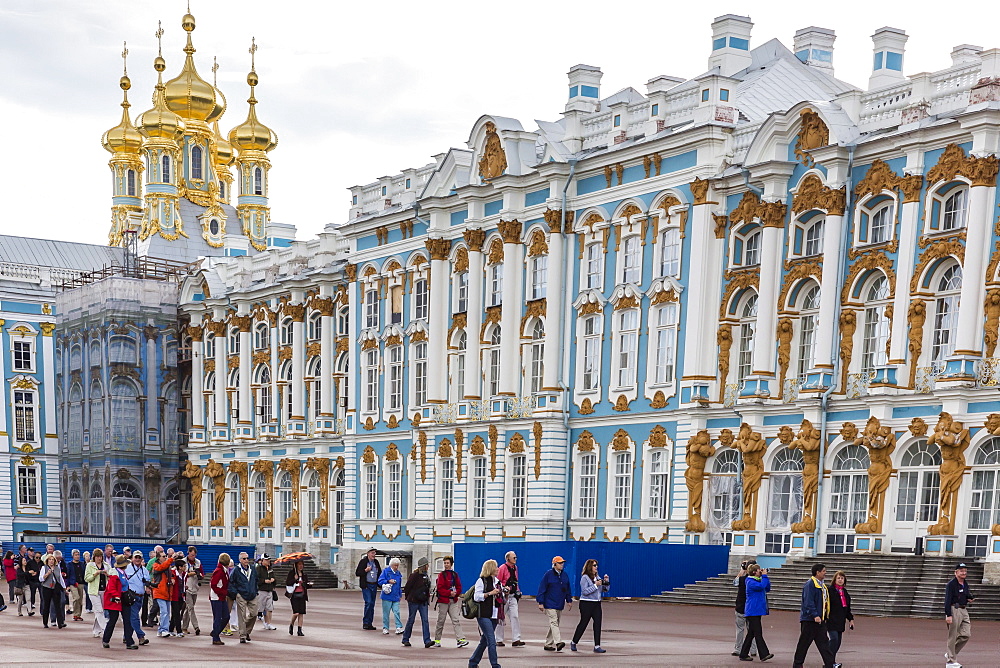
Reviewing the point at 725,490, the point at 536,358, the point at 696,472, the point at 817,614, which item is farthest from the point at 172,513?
the point at 817,614

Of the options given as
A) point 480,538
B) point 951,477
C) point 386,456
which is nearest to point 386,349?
point 386,456

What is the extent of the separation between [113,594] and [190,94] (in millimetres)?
71047

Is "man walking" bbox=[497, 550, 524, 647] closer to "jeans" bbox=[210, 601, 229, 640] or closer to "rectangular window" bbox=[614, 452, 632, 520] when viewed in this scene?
"jeans" bbox=[210, 601, 229, 640]

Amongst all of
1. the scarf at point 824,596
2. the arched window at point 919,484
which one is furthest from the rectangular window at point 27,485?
the scarf at point 824,596

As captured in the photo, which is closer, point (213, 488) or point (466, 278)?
point (466, 278)

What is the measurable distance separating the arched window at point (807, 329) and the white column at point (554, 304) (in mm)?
9357

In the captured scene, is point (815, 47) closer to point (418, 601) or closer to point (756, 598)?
point (418, 601)

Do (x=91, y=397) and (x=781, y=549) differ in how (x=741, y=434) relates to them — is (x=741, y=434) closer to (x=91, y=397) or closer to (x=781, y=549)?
(x=781, y=549)

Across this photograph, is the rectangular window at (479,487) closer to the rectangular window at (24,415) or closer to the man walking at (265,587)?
the man walking at (265,587)

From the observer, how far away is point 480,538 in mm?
53219

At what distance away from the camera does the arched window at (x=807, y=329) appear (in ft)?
141

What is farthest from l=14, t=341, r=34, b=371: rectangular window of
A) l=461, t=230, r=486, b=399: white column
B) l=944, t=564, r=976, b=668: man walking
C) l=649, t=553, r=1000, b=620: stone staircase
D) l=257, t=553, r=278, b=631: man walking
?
l=944, t=564, r=976, b=668: man walking

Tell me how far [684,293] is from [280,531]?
2651cm

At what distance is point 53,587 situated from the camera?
3250 cm
